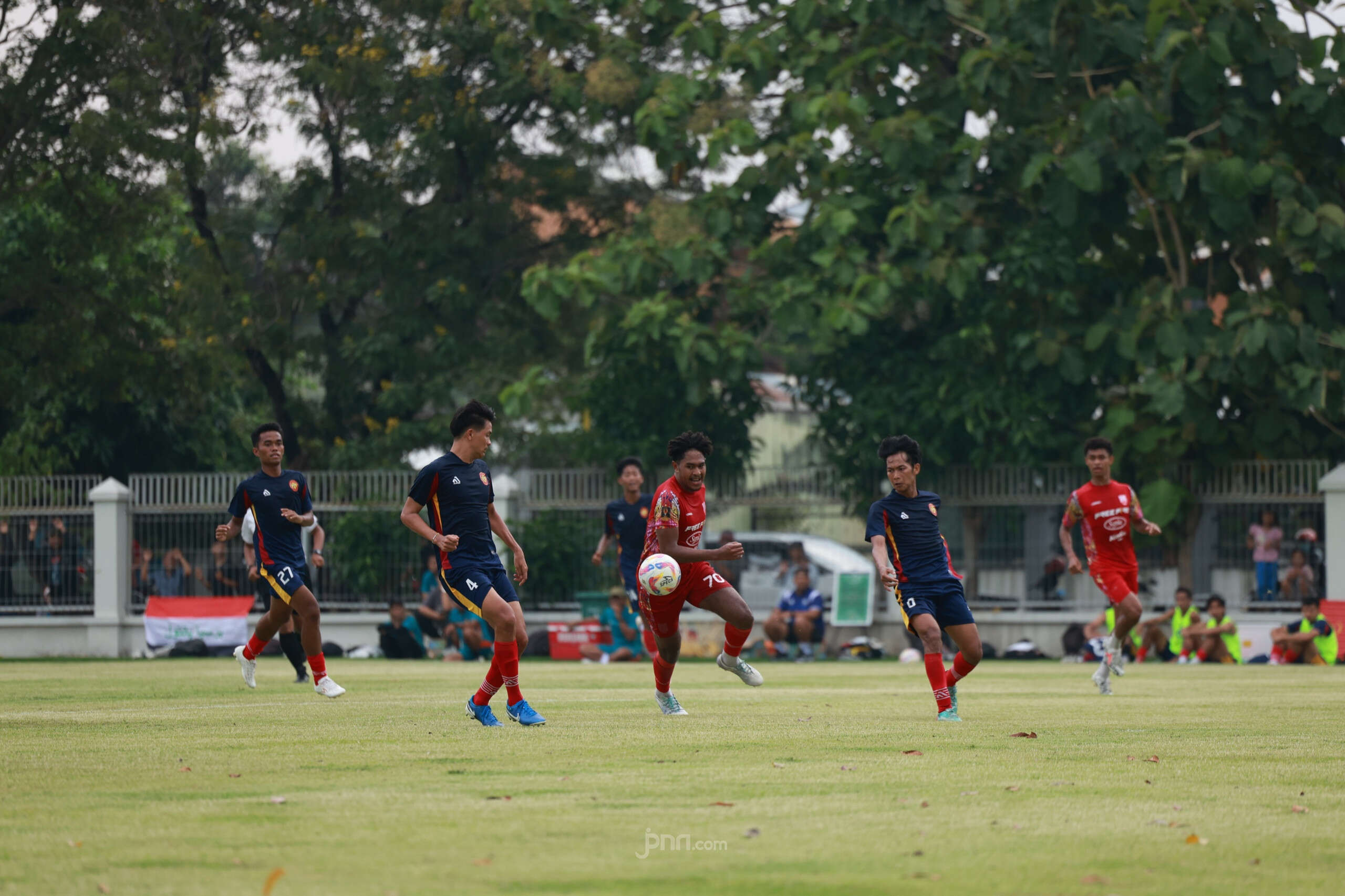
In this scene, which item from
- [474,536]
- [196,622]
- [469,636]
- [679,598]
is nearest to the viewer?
[474,536]

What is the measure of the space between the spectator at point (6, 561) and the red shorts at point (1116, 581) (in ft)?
58.7

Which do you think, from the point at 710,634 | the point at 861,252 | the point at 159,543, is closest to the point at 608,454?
the point at 710,634

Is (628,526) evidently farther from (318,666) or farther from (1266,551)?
(1266,551)

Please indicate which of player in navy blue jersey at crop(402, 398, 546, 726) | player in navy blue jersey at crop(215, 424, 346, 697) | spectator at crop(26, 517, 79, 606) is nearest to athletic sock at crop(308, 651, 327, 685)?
player in navy blue jersey at crop(215, 424, 346, 697)

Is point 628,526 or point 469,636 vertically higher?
point 628,526

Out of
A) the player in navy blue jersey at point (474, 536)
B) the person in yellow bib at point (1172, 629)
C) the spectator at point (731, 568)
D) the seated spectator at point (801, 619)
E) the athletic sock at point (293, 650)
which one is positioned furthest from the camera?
the spectator at point (731, 568)

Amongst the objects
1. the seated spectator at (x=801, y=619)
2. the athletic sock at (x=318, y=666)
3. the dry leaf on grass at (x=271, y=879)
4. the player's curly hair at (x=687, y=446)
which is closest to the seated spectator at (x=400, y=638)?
the seated spectator at (x=801, y=619)

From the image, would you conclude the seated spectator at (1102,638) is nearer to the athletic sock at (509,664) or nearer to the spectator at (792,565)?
the spectator at (792,565)

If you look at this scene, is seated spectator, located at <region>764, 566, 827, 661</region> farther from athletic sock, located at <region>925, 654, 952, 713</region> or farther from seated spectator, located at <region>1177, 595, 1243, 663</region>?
athletic sock, located at <region>925, 654, 952, 713</region>

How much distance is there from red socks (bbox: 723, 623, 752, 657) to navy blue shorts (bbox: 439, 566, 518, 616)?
154 cm

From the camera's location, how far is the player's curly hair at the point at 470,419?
11.4 m

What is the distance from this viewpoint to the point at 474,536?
37.3 ft

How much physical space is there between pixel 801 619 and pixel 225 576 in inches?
348

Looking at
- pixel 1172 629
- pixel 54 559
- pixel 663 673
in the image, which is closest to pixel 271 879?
pixel 663 673
